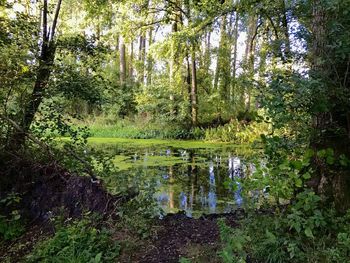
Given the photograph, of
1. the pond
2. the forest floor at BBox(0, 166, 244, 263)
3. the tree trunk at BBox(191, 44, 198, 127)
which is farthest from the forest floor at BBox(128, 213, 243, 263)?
the tree trunk at BBox(191, 44, 198, 127)

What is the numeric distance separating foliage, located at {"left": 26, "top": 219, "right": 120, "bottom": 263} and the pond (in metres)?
0.90

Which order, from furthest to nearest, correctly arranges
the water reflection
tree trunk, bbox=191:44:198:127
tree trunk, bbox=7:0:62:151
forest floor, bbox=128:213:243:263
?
1. tree trunk, bbox=191:44:198:127
2. the water reflection
3. tree trunk, bbox=7:0:62:151
4. forest floor, bbox=128:213:243:263

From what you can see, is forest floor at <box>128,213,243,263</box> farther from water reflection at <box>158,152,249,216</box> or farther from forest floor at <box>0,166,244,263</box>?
water reflection at <box>158,152,249,216</box>

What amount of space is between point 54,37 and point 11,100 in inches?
47.4

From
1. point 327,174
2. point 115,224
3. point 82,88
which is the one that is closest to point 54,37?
point 82,88

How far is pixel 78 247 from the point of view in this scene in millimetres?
2777

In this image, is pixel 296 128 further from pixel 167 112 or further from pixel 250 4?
pixel 167 112

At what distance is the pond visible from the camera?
496cm

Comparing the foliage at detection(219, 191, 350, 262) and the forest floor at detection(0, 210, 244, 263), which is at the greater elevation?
the foliage at detection(219, 191, 350, 262)

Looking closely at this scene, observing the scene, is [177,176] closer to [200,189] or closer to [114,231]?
[200,189]

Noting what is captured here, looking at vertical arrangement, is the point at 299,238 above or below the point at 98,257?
above

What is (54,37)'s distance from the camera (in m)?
4.70

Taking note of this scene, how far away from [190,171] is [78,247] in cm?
488

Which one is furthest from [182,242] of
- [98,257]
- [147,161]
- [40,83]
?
[147,161]
